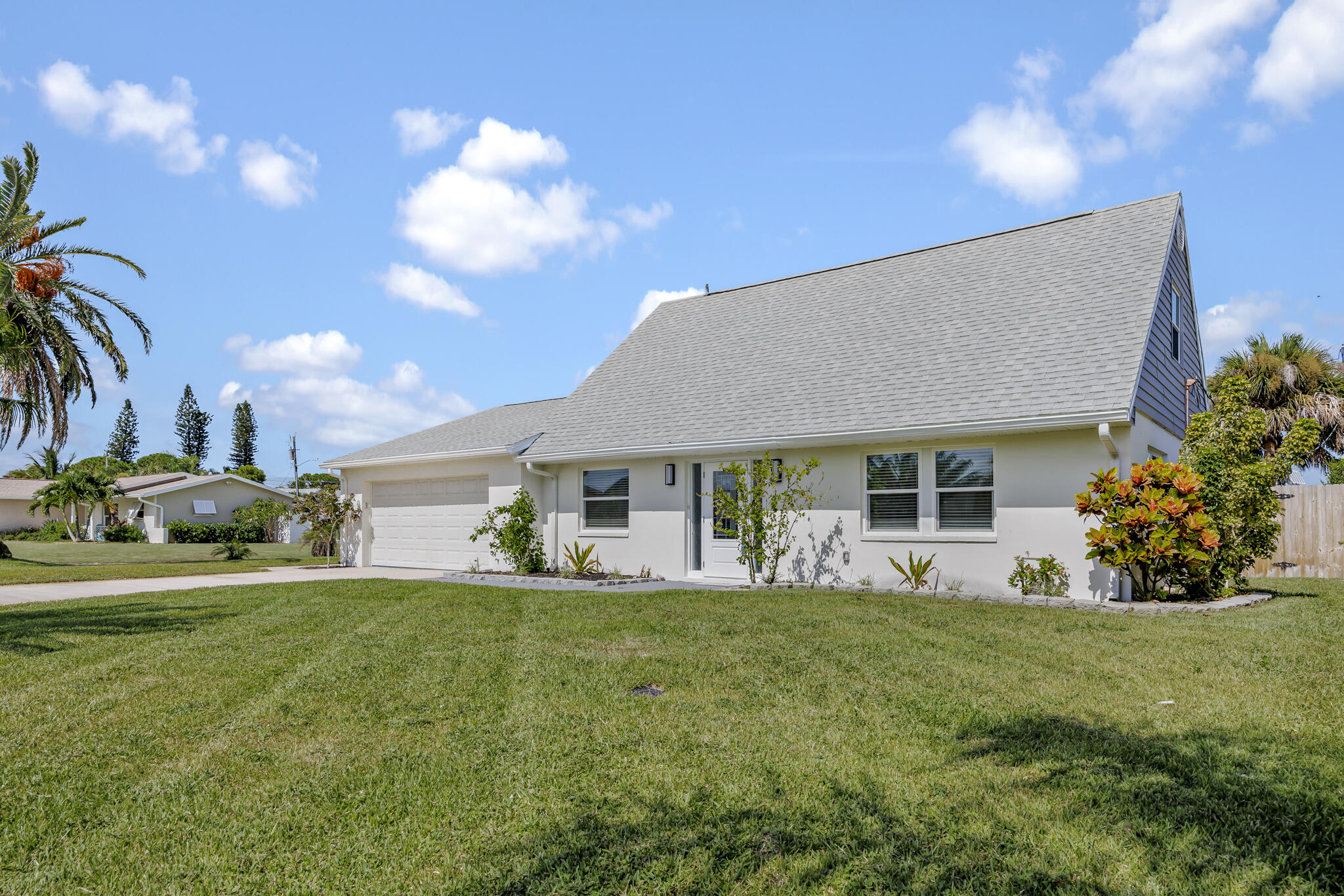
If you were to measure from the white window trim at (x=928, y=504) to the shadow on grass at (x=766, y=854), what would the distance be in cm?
826

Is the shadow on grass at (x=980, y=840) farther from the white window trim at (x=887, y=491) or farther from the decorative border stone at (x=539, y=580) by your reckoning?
the decorative border stone at (x=539, y=580)

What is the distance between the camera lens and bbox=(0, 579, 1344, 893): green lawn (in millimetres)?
2840

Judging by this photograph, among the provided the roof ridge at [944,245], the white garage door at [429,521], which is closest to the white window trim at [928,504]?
the roof ridge at [944,245]

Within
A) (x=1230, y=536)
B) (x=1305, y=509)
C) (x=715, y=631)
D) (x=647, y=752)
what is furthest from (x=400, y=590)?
(x=1305, y=509)

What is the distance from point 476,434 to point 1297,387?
72.8 ft

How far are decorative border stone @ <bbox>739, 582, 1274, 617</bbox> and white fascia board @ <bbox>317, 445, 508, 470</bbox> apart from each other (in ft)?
24.8

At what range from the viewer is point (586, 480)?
1519cm

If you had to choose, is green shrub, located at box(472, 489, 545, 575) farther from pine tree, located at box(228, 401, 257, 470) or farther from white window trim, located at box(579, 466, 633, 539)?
pine tree, located at box(228, 401, 257, 470)

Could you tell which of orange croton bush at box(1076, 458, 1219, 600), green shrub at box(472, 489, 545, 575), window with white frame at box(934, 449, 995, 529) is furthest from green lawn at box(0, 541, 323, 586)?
orange croton bush at box(1076, 458, 1219, 600)

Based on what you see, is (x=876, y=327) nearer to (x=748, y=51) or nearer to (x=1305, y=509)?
(x=748, y=51)

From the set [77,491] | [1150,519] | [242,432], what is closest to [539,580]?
[1150,519]

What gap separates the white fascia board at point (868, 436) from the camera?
9.87 metres

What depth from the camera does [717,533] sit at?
531 inches

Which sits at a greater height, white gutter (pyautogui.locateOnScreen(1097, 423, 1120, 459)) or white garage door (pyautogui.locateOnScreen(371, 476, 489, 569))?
white gutter (pyautogui.locateOnScreen(1097, 423, 1120, 459))
